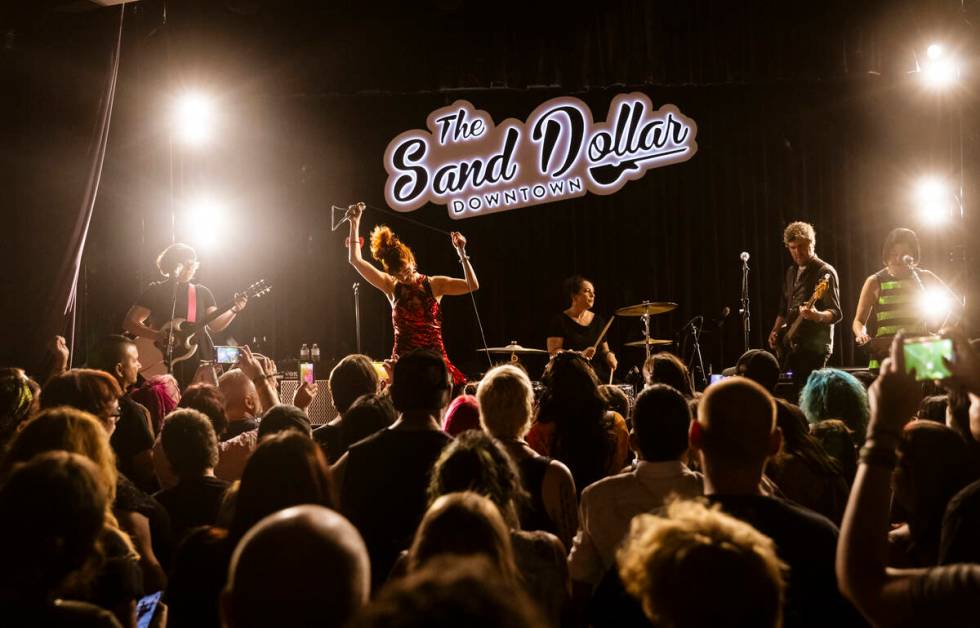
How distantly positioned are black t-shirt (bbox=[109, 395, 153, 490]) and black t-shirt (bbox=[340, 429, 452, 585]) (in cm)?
156

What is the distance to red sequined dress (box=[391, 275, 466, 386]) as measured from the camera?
7074 millimetres

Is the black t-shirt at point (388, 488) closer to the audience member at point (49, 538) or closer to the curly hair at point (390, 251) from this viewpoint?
the audience member at point (49, 538)

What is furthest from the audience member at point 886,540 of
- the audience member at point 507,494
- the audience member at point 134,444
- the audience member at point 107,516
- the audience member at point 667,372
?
the audience member at point 134,444

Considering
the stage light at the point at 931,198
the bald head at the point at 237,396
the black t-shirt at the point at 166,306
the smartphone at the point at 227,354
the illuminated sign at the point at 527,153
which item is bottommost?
the bald head at the point at 237,396

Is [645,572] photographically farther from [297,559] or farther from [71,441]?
[71,441]

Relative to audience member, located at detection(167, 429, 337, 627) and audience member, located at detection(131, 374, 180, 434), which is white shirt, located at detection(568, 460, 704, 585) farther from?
audience member, located at detection(131, 374, 180, 434)

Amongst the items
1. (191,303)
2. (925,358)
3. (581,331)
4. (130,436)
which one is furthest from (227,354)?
(925,358)

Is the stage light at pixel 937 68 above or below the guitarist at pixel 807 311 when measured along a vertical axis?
above

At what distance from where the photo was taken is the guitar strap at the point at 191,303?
8.30 m

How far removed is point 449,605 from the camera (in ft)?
2.92

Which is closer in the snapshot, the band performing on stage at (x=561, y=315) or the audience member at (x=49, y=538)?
the audience member at (x=49, y=538)

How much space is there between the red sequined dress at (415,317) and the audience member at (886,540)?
5.48m

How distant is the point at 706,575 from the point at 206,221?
35.8ft

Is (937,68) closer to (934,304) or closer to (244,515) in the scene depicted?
(934,304)
